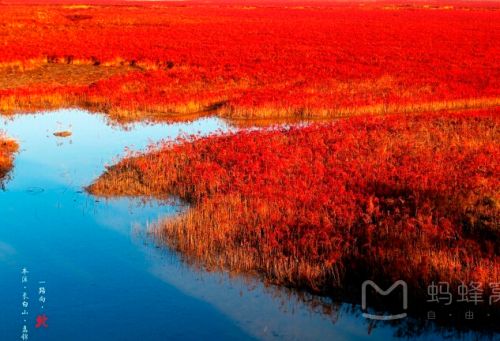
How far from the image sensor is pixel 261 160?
12.9 meters

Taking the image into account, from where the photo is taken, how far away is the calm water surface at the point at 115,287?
7098 millimetres

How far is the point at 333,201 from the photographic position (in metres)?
10.3

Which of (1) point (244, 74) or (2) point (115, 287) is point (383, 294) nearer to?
(2) point (115, 287)

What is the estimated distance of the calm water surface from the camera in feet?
23.3

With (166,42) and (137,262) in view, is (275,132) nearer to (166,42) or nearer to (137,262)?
(137,262)

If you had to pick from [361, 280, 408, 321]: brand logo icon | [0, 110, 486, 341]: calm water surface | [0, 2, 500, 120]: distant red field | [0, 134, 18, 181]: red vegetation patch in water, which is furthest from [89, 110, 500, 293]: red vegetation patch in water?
[0, 2, 500, 120]: distant red field

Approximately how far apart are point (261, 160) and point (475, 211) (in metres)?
4.69

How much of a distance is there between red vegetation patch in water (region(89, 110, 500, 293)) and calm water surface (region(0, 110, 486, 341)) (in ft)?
1.81

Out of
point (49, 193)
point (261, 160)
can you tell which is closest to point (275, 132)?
point (261, 160)

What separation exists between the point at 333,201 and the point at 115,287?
4.09m

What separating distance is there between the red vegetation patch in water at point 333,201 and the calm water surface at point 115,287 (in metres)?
0.55

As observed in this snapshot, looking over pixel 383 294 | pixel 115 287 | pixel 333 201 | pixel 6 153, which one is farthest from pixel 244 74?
pixel 383 294

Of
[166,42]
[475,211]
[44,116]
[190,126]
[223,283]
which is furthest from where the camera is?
[166,42]

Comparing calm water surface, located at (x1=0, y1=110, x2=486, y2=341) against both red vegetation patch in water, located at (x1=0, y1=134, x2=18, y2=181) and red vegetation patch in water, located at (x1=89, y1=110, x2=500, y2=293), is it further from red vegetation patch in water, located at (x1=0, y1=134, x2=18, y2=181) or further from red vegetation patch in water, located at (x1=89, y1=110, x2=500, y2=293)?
red vegetation patch in water, located at (x1=0, y1=134, x2=18, y2=181)
